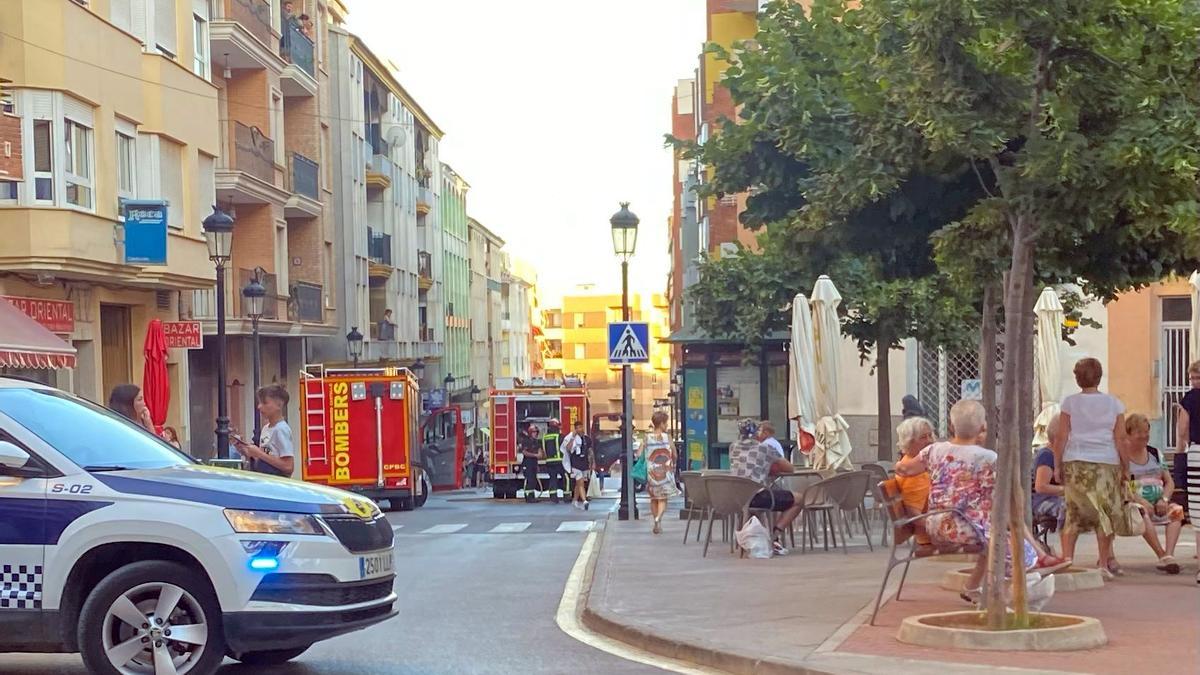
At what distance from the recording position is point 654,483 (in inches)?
911

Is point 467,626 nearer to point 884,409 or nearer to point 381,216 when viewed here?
point 884,409

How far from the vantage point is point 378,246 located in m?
66.4

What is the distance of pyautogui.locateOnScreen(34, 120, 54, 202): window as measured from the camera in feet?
83.1

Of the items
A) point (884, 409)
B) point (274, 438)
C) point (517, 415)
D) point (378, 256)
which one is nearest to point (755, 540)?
point (274, 438)

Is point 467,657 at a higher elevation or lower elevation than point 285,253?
lower

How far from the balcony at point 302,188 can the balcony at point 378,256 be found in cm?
1611

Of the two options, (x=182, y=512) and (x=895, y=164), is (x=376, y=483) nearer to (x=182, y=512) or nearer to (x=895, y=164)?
(x=895, y=164)

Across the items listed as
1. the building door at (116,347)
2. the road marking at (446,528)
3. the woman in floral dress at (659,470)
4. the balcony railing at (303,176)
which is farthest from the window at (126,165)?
the balcony railing at (303,176)

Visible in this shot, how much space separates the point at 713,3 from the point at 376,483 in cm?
2482

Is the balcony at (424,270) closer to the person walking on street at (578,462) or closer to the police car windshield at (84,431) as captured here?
the person walking on street at (578,462)

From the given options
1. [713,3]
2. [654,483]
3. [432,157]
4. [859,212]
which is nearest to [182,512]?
[859,212]

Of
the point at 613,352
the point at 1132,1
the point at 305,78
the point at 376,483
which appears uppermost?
the point at 305,78

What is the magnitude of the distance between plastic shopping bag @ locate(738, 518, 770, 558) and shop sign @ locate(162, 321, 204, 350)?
579 inches

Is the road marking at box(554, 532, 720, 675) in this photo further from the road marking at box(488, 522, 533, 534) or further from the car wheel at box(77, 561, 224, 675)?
the road marking at box(488, 522, 533, 534)
